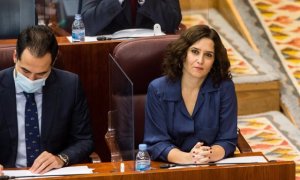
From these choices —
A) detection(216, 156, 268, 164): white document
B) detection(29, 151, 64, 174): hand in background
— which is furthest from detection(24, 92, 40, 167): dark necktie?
detection(216, 156, 268, 164): white document

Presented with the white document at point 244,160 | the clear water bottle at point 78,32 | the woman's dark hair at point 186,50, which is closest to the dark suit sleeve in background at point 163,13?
the clear water bottle at point 78,32

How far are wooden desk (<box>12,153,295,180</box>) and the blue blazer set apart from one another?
426mm

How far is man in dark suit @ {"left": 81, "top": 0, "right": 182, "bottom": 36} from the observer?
4.53 metres

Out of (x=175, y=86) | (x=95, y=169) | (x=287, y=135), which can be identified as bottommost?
(x=287, y=135)

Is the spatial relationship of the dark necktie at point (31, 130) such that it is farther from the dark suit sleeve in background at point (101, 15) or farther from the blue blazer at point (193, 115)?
the dark suit sleeve in background at point (101, 15)

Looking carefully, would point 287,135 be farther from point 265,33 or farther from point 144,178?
point 144,178

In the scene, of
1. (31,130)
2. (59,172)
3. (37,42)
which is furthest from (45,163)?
(37,42)

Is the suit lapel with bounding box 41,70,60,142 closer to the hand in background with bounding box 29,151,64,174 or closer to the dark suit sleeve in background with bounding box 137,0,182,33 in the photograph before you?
the hand in background with bounding box 29,151,64,174

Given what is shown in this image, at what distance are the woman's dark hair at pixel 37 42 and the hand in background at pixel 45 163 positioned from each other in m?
0.37

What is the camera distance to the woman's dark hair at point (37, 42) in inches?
135

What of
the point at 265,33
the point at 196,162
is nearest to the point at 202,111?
the point at 196,162

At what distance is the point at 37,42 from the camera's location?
344 cm

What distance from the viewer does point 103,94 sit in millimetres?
4297

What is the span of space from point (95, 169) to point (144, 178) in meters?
0.25
